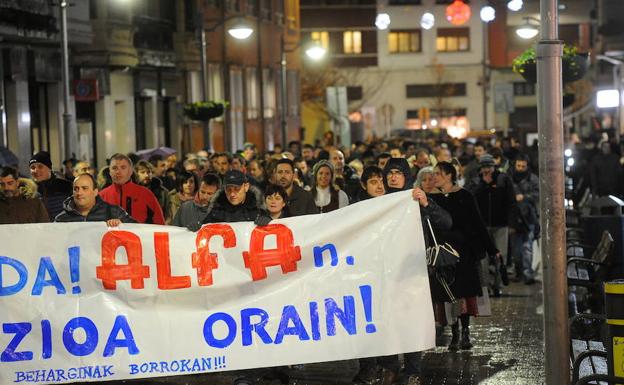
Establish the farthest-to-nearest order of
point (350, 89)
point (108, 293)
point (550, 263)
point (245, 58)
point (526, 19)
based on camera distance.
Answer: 1. point (350, 89)
2. point (245, 58)
3. point (526, 19)
4. point (108, 293)
5. point (550, 263)

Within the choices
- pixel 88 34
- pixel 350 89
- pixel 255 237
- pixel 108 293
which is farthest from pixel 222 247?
pixel 350 89

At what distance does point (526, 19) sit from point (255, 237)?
21.4m

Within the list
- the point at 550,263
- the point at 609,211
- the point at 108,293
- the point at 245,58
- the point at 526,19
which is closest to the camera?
the point at 550,263

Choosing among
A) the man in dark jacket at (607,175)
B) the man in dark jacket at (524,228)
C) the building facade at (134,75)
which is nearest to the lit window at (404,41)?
the building facade at (134,75)

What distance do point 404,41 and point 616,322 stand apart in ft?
266

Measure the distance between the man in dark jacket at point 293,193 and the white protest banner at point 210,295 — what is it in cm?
252

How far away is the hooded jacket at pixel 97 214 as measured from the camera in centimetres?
1134

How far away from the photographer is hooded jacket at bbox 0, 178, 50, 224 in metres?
12.7

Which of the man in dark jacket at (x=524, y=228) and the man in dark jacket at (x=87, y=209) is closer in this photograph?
the man in dark jacket at (x=87, y=209)

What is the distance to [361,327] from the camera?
35.4 feet

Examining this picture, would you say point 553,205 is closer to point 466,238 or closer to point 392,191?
point 392,191

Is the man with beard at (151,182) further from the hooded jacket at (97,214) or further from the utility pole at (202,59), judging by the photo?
the utility pole at (202,59)

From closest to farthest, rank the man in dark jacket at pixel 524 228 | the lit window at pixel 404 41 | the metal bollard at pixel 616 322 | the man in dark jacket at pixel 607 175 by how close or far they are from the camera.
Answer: the metal bollard at pixel 616 322 → the man in dark jacket at pixel 524 228 → the man in dark jacket at pixel 607 175 → the lit window at pixel 404 41

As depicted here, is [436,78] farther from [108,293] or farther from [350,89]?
[108,293]
